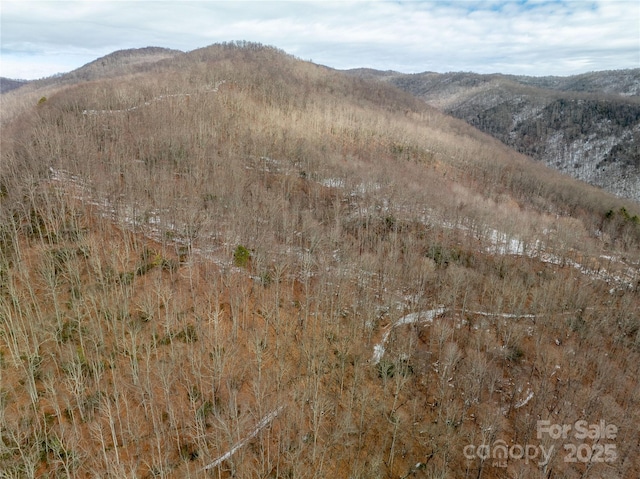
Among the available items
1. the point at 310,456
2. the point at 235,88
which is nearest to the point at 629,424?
the point at 310,456

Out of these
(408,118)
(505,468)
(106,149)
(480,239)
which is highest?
(408,118)

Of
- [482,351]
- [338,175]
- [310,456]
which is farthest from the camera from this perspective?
[338,175]

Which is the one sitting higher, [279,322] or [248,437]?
[279,322]

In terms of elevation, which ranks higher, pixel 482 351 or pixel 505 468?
pixel 482 351

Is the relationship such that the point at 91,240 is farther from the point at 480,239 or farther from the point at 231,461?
the point at 480,239

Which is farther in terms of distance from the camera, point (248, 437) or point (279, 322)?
point (279, 322)

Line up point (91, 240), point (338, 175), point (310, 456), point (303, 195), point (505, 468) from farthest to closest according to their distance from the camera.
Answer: point (338, 175) < point (303, 195) < point (91, 240) < point (505, 468) < point (310, 456)

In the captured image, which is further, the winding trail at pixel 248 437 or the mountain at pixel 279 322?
the mountain at pixel 279 322

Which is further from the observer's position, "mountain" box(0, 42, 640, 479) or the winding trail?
"mountain" box(0, 42, 640, 479)
